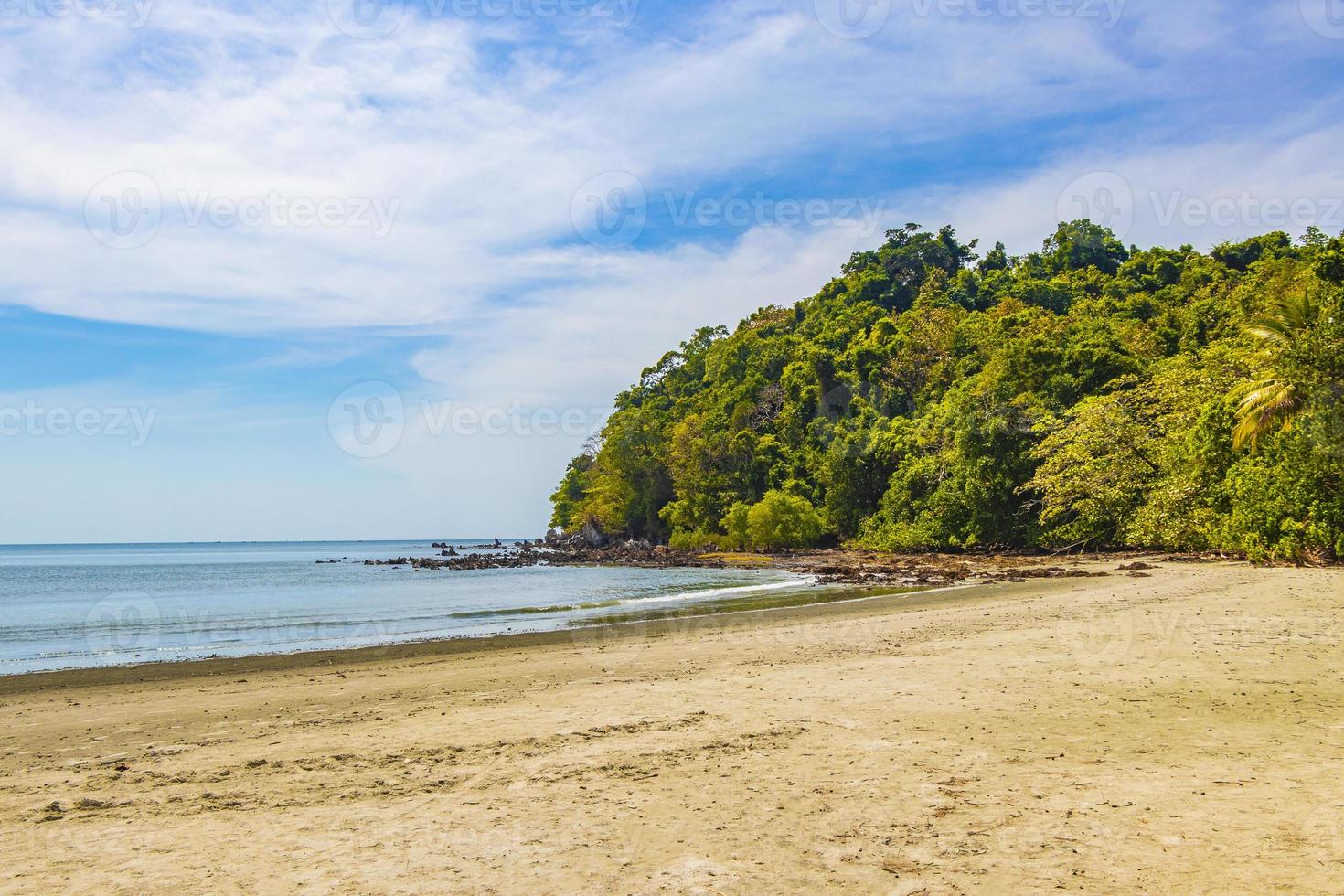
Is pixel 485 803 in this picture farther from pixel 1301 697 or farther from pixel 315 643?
pixel 315 643

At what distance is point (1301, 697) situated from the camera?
8.30 meters

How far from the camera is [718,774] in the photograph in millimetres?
6559

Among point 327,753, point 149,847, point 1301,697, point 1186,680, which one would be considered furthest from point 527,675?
point 1301,697

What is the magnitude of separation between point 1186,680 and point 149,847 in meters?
10.2

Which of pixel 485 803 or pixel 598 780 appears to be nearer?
pixel 485 803

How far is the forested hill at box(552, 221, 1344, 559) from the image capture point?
78.1ft

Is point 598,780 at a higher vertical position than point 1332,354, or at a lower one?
lower

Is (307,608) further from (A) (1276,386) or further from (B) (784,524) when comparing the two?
(B) (784,524)

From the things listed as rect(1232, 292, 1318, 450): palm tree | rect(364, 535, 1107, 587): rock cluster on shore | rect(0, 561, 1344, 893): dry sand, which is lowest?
rect(364, 535, 1107, 587): rock cluster on shore

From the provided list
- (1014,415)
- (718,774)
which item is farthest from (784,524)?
(718,774)

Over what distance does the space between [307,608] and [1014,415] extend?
36.3 meters

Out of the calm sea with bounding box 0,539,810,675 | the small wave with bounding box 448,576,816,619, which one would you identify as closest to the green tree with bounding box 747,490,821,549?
the calm sea with bounding box 0,539,810,675

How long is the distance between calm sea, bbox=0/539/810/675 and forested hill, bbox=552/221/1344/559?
13759mm

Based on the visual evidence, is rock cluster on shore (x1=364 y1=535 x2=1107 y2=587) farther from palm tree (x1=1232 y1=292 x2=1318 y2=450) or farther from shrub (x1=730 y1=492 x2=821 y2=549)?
palm tree (x1=1232 y1=292 x2=1318 y2=450)
